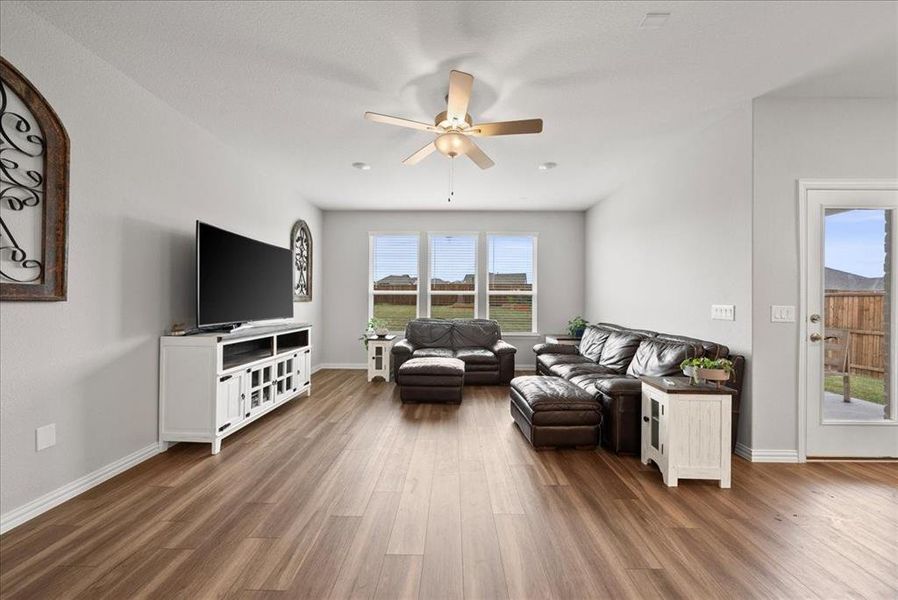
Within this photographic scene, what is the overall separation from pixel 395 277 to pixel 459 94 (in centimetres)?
461

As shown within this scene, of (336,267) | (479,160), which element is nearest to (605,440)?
(479,160)

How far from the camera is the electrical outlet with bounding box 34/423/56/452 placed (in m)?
2.18

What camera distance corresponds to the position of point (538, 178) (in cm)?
500

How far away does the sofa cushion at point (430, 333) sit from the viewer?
628 centimetres

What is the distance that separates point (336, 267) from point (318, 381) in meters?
2.12

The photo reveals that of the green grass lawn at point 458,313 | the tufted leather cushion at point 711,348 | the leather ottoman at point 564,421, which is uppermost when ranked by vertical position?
the green grass lawn at point 458,313

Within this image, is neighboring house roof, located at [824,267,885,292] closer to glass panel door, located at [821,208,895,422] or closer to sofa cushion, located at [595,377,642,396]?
glass panel door, located at [821,208,895,422]

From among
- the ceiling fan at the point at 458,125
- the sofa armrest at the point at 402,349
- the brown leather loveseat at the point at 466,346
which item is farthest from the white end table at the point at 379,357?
the ceiling fan at the point at 458,125

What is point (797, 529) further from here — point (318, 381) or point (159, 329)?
point (318, 381)

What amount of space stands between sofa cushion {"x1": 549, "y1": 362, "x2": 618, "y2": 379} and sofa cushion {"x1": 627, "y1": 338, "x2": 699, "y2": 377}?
0.26 metres

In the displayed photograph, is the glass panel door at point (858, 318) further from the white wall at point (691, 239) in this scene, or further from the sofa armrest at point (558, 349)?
the sofa armrest at point (558, 349)

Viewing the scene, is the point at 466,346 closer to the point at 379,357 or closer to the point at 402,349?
the point at 402,349

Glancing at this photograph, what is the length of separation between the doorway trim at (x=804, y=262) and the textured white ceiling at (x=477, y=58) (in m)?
0.70

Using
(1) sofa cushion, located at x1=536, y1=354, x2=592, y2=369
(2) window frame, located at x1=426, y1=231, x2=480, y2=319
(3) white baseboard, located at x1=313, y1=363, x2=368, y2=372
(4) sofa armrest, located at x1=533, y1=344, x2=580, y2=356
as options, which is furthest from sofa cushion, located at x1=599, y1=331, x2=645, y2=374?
(3) white baseboard, located at x1=313, y1=363, x2=368, y2=372
